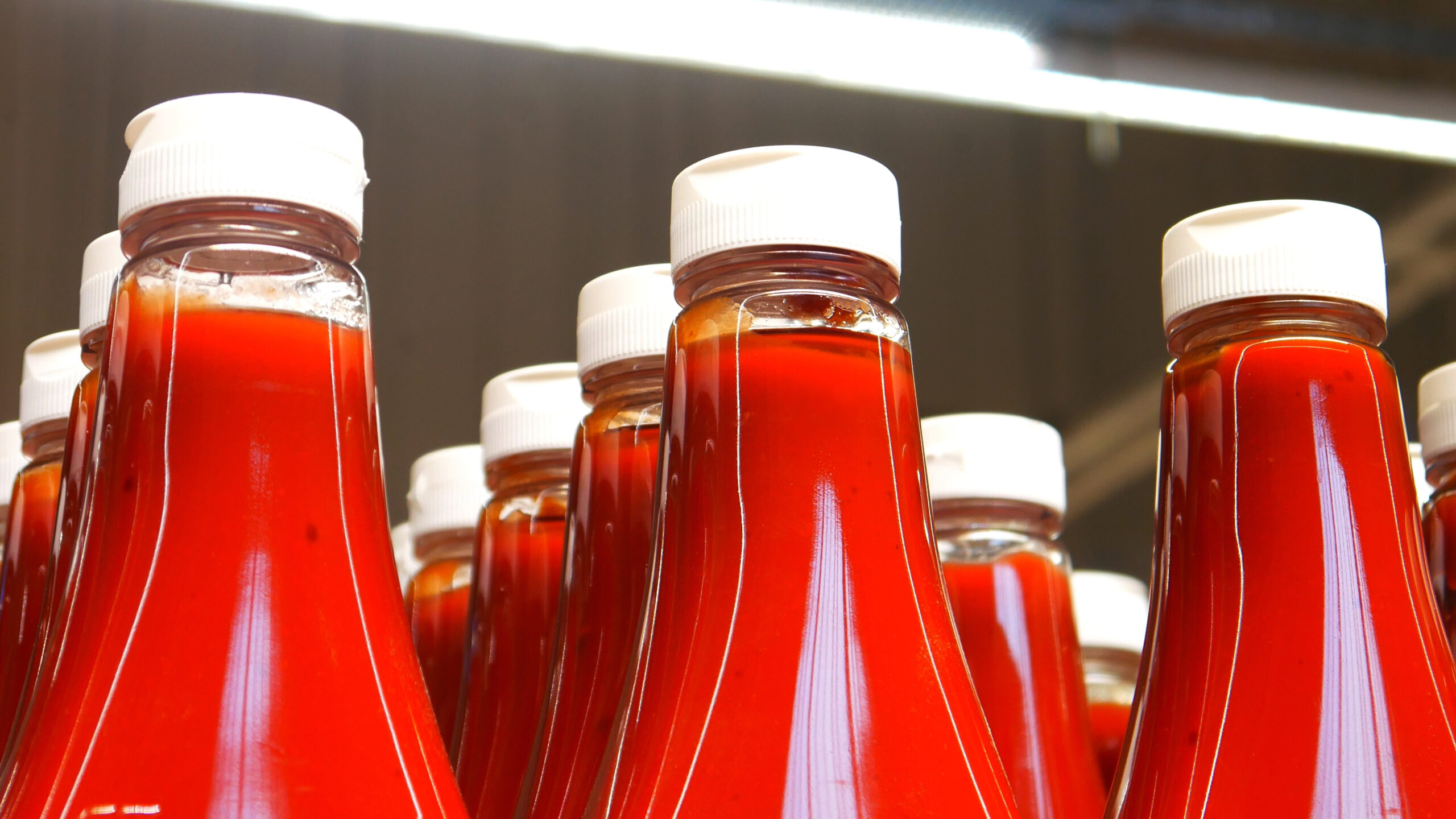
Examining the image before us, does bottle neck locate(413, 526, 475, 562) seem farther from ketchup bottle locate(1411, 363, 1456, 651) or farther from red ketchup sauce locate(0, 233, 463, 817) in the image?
ketchup bottle locate(1411, 363, 1456, 651)

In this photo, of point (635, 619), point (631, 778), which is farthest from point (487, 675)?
point (631, 778)

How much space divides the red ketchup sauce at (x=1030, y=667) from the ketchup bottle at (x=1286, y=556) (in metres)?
0.13

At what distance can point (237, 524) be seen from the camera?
0.45 m

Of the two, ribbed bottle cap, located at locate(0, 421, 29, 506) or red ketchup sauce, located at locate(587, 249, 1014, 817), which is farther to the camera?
ribbed bottle cap, located at locate(0, 421, 29, 506)

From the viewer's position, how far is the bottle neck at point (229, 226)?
1.54 ft

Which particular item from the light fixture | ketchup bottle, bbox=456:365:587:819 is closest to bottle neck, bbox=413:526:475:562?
ketchup bottle, bbox=456:365:587:819

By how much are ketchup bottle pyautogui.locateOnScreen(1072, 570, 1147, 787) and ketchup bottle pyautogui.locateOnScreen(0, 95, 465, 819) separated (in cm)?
60

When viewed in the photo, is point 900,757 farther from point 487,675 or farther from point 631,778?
point 487,675

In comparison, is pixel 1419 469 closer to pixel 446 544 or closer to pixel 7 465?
pixel 446 544

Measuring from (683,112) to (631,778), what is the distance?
5.83 feet

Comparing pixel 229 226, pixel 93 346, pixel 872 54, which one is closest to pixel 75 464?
pixel 93 346

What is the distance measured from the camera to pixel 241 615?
438 millimetres

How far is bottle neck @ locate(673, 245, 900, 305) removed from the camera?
0.49 m

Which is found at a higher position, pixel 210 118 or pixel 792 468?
pixel 210 118
